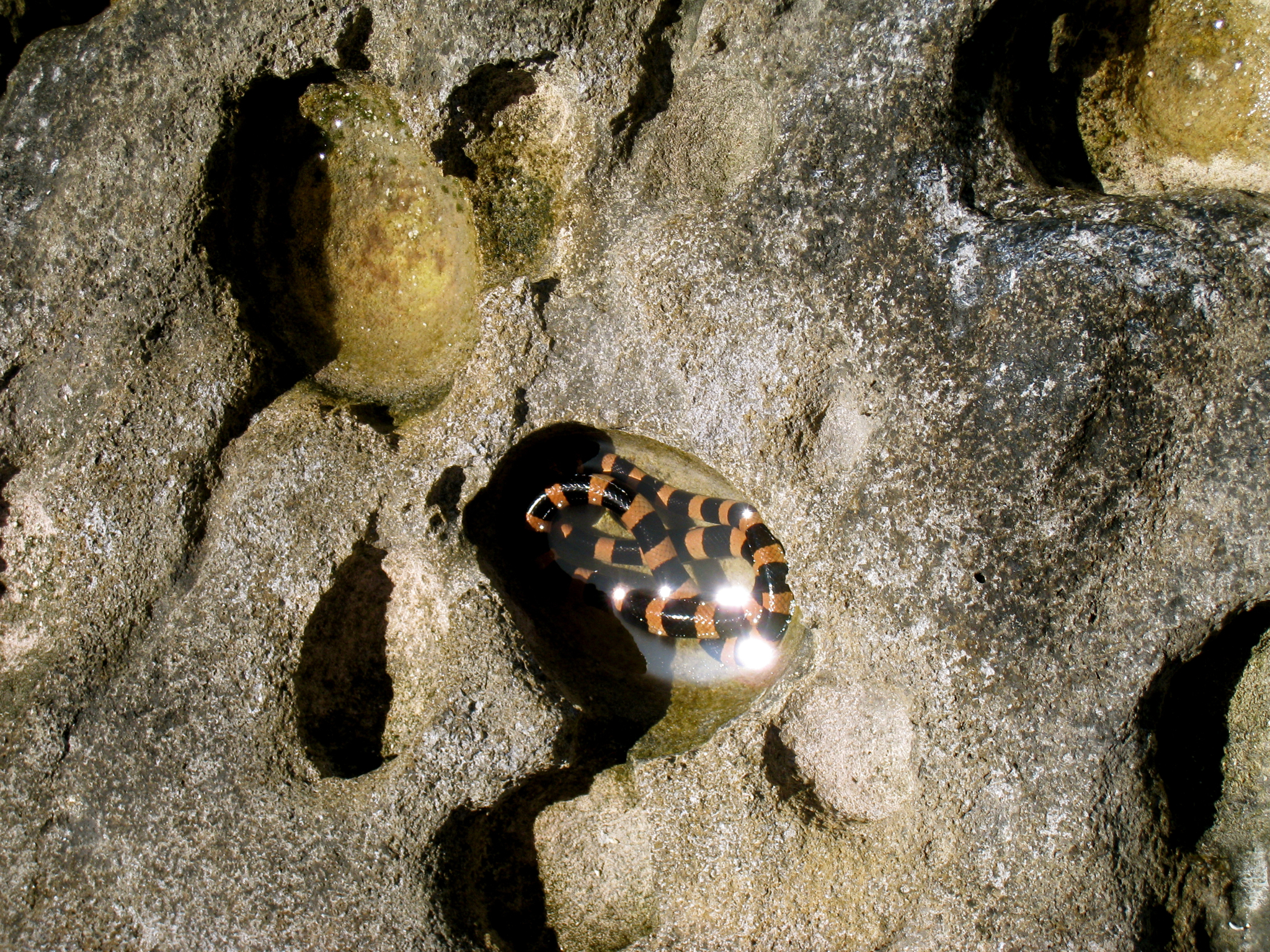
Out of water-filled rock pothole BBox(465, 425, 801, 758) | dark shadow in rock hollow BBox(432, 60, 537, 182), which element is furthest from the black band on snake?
dark shadow in rock hollow BBox(432, 60, 537, 182)

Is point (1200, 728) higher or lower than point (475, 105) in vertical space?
lower

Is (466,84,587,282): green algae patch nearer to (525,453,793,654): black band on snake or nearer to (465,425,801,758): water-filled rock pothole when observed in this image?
(465,425,801,758): water-filled rock pothole

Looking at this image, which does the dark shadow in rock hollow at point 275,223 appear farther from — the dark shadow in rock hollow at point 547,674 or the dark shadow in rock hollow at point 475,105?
the dark shadow in rock hollow at point 547,674

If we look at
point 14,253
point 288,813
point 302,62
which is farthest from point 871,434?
point 14,253

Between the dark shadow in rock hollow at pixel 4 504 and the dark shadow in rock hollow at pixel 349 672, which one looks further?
the dark shadow in rock hollow at pixel 4 504

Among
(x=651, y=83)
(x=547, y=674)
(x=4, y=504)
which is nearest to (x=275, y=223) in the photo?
(x=4, y=504)

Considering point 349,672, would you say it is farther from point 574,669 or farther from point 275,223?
point 275,223

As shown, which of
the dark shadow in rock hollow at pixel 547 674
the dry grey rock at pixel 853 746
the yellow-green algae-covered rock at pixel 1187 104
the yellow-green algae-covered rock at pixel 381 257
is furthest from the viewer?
the yellow-green algae-covered rock at pixel 381 257

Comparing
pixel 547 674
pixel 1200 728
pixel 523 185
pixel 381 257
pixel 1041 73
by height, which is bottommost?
pixel 547 674

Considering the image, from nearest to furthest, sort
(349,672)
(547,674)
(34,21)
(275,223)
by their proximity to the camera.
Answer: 1. (547,674)
2. (349,672)
3. (34,21)
4. (275,223)

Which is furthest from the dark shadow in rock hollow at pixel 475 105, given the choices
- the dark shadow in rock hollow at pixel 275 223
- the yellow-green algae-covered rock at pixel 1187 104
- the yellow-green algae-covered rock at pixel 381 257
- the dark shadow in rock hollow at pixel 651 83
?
the yellow-green algae-covered rock at pixel 1187 104
